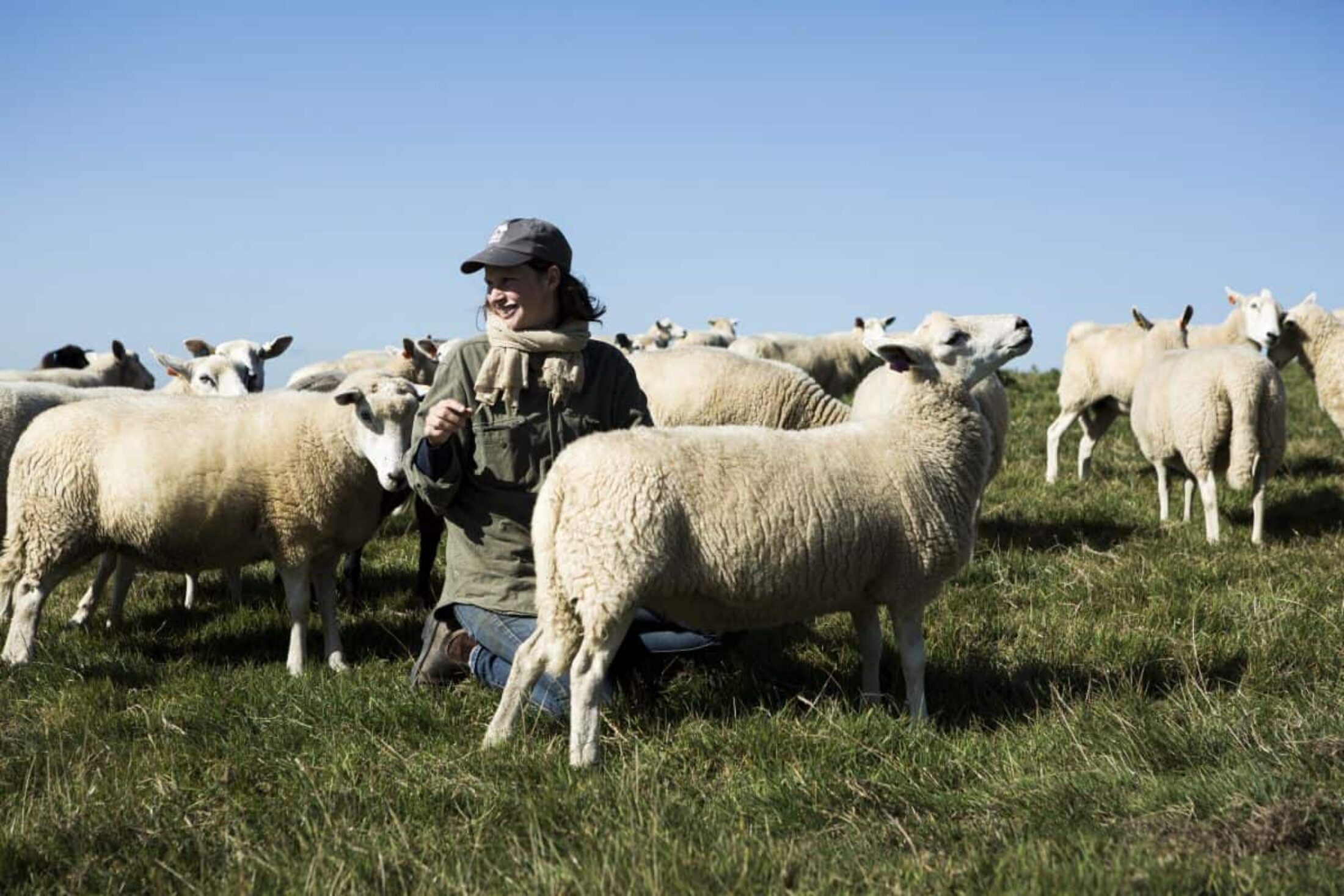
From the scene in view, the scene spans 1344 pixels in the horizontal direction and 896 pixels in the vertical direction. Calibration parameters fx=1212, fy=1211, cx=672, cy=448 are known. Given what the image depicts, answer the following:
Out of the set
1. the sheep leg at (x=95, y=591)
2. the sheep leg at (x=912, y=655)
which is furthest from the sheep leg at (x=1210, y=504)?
the sheep leg at (x=95, y=591)

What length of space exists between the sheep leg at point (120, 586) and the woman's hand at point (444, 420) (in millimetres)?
3035

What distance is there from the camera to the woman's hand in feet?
13.1

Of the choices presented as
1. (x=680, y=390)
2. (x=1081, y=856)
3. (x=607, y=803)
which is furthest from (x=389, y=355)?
(x=1081, y=856)

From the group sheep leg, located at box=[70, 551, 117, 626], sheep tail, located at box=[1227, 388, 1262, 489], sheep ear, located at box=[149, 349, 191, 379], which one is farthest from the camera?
sheep ear, located at box=[149, 349, 191, 379]

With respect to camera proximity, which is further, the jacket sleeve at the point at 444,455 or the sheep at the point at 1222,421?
the sheep at the point at 1222,421

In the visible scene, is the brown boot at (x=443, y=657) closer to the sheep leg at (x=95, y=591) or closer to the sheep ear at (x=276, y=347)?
the sheep leg at (x=95, y=591)

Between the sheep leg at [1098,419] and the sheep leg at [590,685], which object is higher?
the sheep leg at [590,685]

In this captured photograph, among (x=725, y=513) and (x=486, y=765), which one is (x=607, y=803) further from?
(x=725, y=513)

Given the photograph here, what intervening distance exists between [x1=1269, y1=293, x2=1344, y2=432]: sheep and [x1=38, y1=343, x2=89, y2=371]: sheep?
38.2 feet

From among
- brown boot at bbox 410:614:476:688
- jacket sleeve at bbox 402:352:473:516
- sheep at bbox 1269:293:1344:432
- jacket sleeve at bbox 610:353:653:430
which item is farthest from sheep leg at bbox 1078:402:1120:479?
jacket sleeve at bbox 402:352:473:516

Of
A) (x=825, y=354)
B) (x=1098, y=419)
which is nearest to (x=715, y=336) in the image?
(x=825, y=354)

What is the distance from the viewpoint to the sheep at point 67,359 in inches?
494

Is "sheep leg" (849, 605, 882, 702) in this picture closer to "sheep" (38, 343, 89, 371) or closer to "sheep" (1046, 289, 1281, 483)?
"sheep" (1046, 289, 1281, 483)

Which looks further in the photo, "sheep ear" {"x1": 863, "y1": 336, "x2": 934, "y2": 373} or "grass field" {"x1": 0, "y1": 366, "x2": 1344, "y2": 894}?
"sheep ear" {"x1": 863, "y1": 336, "x2": 934, "y2": 373}
